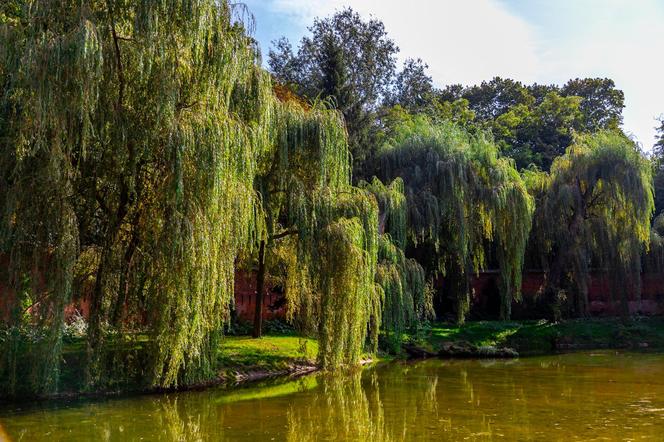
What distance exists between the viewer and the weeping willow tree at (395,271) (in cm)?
1925

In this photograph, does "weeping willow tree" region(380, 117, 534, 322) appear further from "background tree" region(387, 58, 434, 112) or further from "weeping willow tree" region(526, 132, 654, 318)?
"background tree" region(387, 58, 434, 112)

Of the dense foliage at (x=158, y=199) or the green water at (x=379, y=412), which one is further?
the dense foliage at (x=158, y=199)

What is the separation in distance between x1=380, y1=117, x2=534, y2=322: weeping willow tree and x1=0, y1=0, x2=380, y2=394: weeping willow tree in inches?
472

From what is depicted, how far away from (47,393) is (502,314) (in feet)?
60.9

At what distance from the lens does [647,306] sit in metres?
30.6

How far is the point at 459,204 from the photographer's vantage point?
2406 centimetres

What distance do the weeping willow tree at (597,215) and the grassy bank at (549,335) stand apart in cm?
87

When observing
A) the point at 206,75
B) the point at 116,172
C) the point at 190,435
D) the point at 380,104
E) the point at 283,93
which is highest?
the point at 380,104

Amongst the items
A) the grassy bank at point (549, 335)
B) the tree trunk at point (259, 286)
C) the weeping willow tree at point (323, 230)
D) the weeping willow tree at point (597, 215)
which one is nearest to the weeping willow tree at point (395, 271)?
the weeping willow tree at point (323, 230)

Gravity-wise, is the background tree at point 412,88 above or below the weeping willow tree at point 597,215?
above

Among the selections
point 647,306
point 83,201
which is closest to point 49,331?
point 83,201

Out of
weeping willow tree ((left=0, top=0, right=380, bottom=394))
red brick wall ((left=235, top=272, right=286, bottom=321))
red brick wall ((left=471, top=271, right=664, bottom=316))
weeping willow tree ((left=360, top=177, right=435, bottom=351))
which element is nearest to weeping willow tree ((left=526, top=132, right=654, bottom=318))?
red brick wall ((left=471, top=271, right=664, bottom=316))

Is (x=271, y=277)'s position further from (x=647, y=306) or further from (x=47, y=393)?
(x=647, y=306)

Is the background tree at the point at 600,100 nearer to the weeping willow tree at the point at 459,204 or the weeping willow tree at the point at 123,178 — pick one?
the weeping willow tree at the point at 459,204
